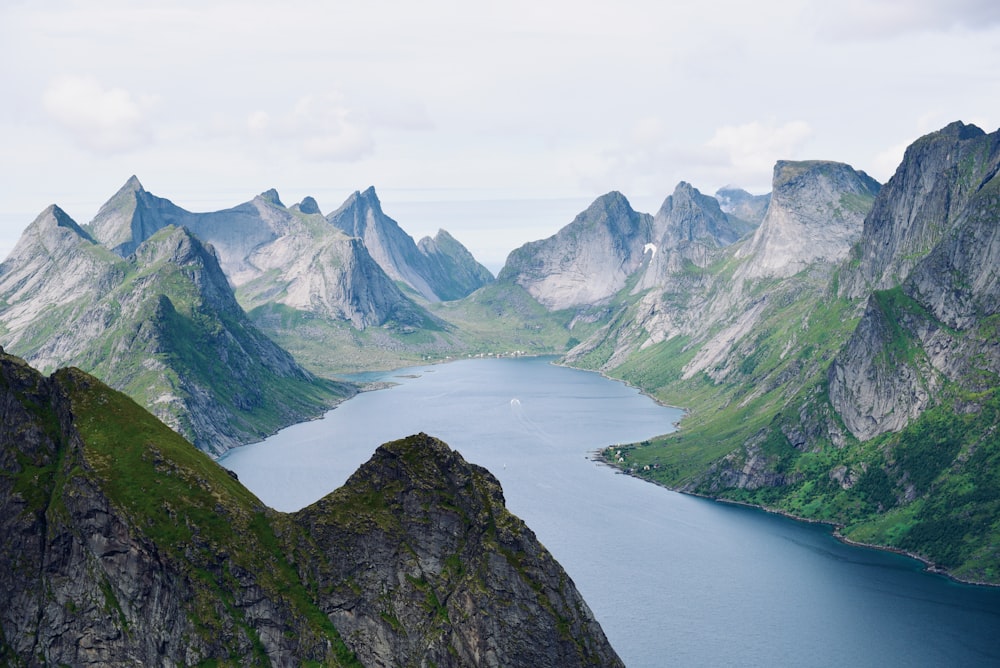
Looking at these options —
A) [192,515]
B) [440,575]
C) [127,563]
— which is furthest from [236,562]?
[440,575]

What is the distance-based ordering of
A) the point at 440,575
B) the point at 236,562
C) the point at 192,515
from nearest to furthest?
the point at 236,562
the point at 192,515
the point at 440,575

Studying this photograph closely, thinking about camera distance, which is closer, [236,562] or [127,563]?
[127,563]

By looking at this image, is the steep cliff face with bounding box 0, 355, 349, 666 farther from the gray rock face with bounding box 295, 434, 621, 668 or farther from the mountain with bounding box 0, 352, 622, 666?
the gray rock face with bounding box 295, 434, 621, 668

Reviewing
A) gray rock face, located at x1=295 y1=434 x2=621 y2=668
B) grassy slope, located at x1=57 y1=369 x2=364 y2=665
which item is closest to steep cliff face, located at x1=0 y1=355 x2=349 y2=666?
grassy slope, located at x1=57 y1=369 x2=364 y2=665

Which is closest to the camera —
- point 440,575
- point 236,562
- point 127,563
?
point 127,563

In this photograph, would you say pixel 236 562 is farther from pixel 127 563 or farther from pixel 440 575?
pixel 440 575

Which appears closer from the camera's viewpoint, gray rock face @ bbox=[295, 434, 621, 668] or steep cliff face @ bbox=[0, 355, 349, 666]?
steep cliff face @ bbox=[0, 355, 349, 666]

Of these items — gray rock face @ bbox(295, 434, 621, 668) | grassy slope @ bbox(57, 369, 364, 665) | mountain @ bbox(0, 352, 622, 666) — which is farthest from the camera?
gray rock face @ bbox(295, 434, 621, 668)

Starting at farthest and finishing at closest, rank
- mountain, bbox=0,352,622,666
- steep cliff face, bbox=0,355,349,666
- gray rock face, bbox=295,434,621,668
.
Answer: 1. gray rock face, bbox=295,434,621,668
2. mountain, bbox=0,352,622,666
3. steep cliff face, bbox=0,355,349,666
